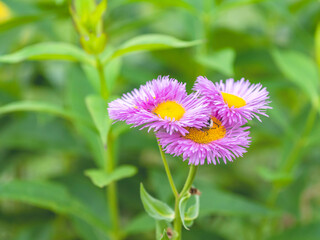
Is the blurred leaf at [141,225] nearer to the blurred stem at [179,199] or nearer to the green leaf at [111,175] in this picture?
the green leaf at [111,175]

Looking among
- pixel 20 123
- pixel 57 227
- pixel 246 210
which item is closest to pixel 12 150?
pixel 20 123

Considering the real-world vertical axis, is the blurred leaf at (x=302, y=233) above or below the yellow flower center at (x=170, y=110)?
below

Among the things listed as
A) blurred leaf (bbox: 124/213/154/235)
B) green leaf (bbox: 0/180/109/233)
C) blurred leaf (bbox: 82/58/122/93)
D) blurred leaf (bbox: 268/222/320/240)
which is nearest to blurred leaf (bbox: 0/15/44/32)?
blurred leaf (bbox: 82/58/122/93)

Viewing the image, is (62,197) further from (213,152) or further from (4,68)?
(4,68)

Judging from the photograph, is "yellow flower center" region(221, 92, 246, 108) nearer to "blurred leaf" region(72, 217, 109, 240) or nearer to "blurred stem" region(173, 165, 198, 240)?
"blurred stem" region(173, 165, 198, 240)

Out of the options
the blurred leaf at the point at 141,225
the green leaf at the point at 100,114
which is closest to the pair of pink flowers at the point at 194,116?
the green leaf at the point at 100,114

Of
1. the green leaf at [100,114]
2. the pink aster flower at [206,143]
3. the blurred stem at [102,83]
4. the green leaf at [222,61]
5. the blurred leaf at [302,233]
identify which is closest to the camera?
the pink aster flower at [206,143]
